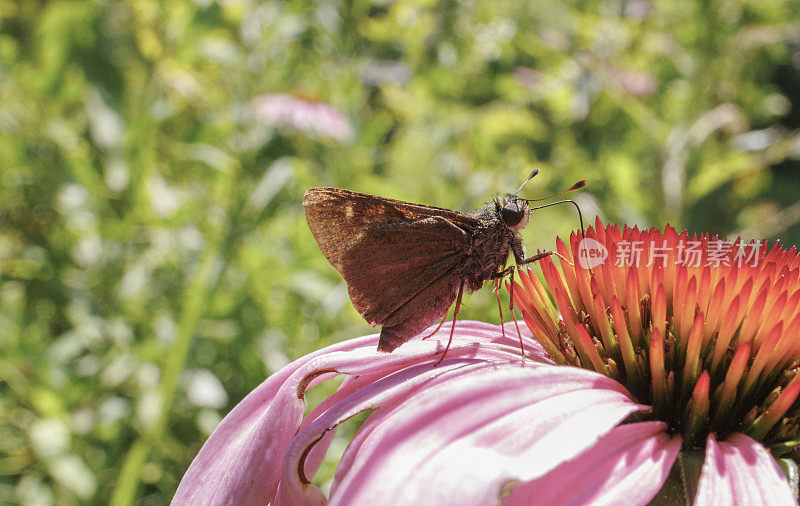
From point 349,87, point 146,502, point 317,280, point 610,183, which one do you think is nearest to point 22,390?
point 146,502

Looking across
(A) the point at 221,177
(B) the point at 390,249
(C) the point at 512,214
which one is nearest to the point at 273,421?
(B) the point at 390,249

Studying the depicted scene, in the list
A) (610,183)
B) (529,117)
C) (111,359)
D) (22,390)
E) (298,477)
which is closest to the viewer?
(298,477)

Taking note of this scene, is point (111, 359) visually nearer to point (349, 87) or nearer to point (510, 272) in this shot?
point (349, 87)

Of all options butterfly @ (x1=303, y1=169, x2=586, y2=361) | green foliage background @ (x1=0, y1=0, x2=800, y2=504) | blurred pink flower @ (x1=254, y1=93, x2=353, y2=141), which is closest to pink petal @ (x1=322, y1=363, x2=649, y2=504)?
butterfly @ (x1=303, y1=169, x2=586, y2=361)

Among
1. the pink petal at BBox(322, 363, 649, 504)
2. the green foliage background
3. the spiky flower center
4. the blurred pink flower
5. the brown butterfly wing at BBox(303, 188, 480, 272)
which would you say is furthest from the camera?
the blurred pink flower

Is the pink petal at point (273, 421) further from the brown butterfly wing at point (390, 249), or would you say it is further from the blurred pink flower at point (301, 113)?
the blurred pink flower at point (301, 113)

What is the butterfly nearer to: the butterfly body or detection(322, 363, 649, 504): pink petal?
the butterfly body

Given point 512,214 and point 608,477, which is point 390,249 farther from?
point 608,477
